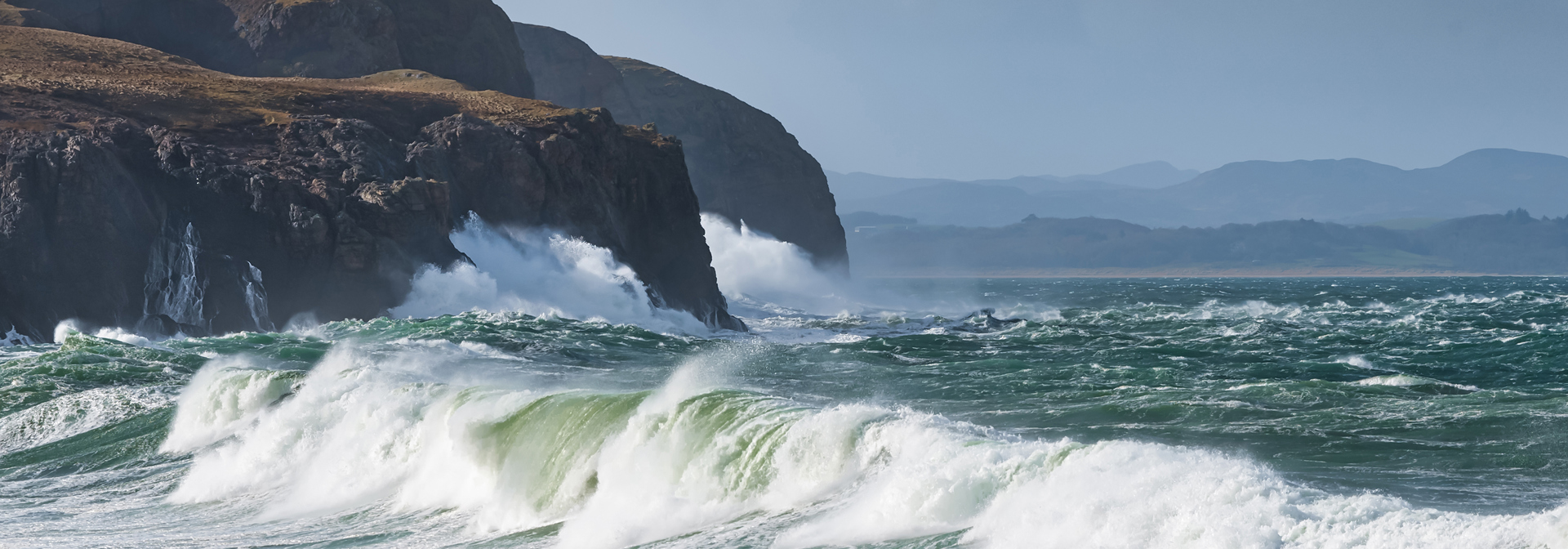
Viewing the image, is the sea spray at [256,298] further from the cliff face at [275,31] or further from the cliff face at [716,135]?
the cliff face at [716,135]

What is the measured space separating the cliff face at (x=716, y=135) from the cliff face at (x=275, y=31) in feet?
69.9

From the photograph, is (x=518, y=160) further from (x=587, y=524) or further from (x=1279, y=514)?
(x=1279, y=514)

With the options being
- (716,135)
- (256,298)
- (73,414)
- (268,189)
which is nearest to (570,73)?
(716,135)

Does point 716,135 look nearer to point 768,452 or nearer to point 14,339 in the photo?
point 14,339

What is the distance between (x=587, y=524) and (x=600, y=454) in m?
1.39

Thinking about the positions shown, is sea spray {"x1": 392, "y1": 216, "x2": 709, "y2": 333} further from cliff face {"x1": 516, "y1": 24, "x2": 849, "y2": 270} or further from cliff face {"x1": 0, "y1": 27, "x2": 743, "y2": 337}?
cliff face {"x1": 516, "y1": 24, "x2": 849, "y2": 270}

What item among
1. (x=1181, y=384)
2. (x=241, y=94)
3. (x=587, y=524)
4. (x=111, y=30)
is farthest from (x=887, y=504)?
(x=111, y=30)

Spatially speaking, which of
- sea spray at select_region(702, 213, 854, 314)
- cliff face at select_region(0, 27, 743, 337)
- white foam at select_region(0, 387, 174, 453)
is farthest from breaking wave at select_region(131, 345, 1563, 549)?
sea spray at select_region(702, 213, 854, 314)

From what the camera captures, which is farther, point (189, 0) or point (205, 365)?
point (189, 0)

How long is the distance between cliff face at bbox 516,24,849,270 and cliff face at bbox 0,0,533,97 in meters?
21.3

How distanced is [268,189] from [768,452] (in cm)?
2867

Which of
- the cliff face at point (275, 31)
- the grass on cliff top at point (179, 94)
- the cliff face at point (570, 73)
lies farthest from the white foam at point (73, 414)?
the cliff face at point (570, 73)

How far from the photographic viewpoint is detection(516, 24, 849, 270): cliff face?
8706 centimetres

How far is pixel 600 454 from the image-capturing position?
13273 mm
